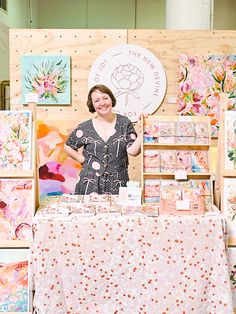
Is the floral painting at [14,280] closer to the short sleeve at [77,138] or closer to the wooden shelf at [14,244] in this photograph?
the wooden shelf at [14,244]

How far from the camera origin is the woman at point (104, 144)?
2869mm

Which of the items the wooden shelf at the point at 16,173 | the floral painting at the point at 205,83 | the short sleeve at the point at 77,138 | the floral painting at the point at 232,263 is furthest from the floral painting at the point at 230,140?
the floral painting at the point at 205,83

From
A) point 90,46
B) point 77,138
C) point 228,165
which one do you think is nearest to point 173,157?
point 228,165

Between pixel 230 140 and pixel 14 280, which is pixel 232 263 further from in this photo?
pixel 14 280

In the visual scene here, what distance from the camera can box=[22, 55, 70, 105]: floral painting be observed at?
412 cm

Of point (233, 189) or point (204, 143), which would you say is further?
point (204, 143)

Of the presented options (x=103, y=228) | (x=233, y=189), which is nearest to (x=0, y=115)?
(x=103, y=228)

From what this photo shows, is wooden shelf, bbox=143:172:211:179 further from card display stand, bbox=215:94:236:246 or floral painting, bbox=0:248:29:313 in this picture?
floral painting, bbox=0:248:29:313

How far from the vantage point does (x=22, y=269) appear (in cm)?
218

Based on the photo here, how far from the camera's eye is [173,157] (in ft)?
7.92

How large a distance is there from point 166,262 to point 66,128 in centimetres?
234

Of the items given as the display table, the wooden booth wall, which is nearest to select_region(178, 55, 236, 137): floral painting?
the wooden booth wall

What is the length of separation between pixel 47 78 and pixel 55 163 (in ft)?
2.60

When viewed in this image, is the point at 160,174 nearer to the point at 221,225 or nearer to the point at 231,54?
the point at 221,225
